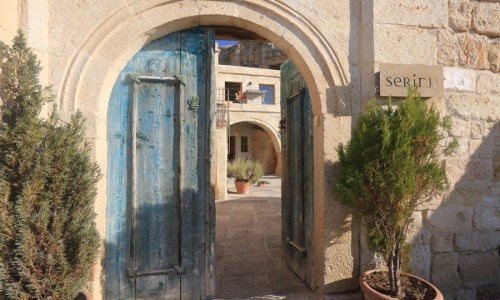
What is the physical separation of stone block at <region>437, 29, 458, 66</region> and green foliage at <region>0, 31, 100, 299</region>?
317 centimetres

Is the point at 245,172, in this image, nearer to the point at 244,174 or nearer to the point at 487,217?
the point at 244,174

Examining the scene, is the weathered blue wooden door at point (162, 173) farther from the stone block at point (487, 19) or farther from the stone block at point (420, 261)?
the stone block at point (487, 19)

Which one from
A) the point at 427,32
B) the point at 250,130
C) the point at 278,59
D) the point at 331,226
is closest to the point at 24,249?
the point at 331,226

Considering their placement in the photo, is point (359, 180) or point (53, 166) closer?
point (53, 166)

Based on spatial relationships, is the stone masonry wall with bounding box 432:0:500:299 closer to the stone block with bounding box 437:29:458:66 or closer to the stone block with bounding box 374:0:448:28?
the stone block with bounding box 437:29:458:66

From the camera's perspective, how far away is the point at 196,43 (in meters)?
2.67

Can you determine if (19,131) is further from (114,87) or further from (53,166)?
(114,87)

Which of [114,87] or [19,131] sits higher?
[114,87]

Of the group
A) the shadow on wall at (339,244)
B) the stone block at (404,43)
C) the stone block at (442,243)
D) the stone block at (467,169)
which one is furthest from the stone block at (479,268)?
the stone block at (404,43)

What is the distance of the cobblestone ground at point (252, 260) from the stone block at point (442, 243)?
1.20 metres

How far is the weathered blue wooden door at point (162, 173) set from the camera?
Result: 2.47 meters

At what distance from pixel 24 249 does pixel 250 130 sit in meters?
19.7

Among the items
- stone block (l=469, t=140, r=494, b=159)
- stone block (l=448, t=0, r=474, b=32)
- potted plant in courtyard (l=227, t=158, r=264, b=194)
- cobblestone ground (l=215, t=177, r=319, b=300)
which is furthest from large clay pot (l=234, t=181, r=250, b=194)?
stone block (l=448, t=0, r=474, b=32)

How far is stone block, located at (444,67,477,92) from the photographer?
275cm
